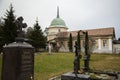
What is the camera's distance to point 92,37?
4125 centimetres

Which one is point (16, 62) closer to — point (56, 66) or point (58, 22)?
point (56, 66)

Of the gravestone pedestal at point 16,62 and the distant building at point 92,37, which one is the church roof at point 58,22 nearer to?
the distant building at point 92,37

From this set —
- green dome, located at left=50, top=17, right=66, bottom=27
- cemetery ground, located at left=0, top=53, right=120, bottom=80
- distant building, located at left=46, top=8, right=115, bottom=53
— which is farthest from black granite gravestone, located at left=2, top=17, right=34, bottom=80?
green dome, located at left=50, top=17, right=66, bottom=27

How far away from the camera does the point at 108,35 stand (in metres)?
38.8

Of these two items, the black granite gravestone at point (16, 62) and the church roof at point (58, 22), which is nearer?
the black granite gravestone at point (16, 62)

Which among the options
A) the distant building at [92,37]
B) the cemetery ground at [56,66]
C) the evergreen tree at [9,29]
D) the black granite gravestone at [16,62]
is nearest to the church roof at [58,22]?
the distant building at [92,37]

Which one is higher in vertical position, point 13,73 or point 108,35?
point 108,35

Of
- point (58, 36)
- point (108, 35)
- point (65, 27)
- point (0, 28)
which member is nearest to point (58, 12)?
point (65, 27)

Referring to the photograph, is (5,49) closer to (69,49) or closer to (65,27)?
(69,49)

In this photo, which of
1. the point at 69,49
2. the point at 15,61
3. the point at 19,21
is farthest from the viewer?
the point at 69,49

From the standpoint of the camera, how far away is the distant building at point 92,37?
3912 cm

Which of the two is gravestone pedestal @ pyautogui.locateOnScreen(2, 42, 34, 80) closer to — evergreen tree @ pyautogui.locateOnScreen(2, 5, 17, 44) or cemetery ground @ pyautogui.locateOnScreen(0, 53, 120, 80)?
cemetery ground @ pyautogui.locateOnScreen(0, 53, 120, 80)

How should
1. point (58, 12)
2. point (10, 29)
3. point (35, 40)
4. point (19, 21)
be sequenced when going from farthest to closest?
point (58, 12), point (35, 40), point (10, 29), point (19, 21)

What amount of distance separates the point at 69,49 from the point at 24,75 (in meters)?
37.9
